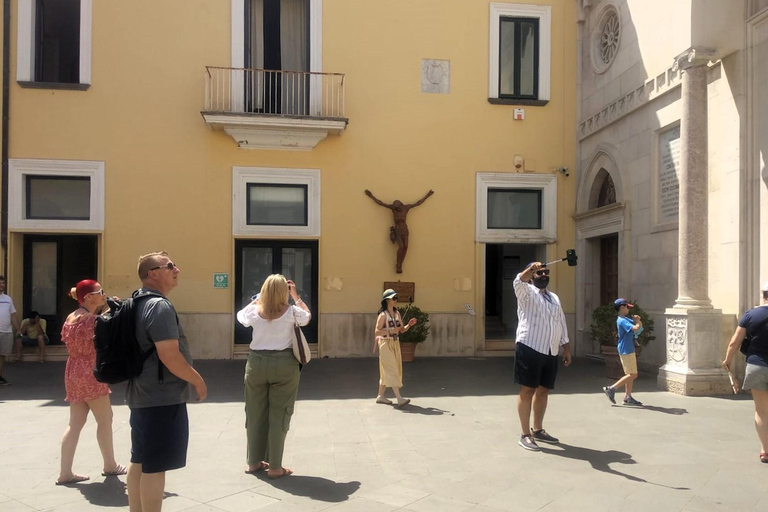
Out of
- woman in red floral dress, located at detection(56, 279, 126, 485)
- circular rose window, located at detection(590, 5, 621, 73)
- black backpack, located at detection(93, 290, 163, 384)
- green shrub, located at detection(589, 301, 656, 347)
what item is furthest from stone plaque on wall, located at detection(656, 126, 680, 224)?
black backpack, located at detection(93, 290, 163, 384)

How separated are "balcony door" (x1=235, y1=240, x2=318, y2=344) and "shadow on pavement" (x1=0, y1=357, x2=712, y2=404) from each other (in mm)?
953

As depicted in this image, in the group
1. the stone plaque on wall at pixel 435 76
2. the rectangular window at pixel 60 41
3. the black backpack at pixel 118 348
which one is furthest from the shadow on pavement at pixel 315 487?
the rectangular window at pixel 60 41

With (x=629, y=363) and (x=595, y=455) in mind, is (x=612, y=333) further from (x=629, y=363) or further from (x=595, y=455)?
(x=595, y=455)

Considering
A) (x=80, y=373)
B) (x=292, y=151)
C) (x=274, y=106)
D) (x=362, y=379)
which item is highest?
(x=274, y=106)

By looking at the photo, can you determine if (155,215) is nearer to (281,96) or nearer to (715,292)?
(281,96)

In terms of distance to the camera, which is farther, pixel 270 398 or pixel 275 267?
pixel 275 267

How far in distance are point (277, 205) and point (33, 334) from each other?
527 centimetres

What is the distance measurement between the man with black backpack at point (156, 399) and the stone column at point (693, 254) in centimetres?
783

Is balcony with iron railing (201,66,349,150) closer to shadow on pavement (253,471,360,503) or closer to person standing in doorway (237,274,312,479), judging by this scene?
person standing in doorway (237,274,312,479)

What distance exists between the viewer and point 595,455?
6.25 meters

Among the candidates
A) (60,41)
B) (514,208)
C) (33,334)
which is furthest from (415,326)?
(60,41)

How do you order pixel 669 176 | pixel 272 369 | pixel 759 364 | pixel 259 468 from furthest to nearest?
pixel 669 176 → pixel 759 364 → pixel 259 468 → pixel 272 369

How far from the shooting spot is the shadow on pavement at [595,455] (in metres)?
5.84

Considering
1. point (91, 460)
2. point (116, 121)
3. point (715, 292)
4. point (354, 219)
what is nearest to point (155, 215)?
point (116, 121)
